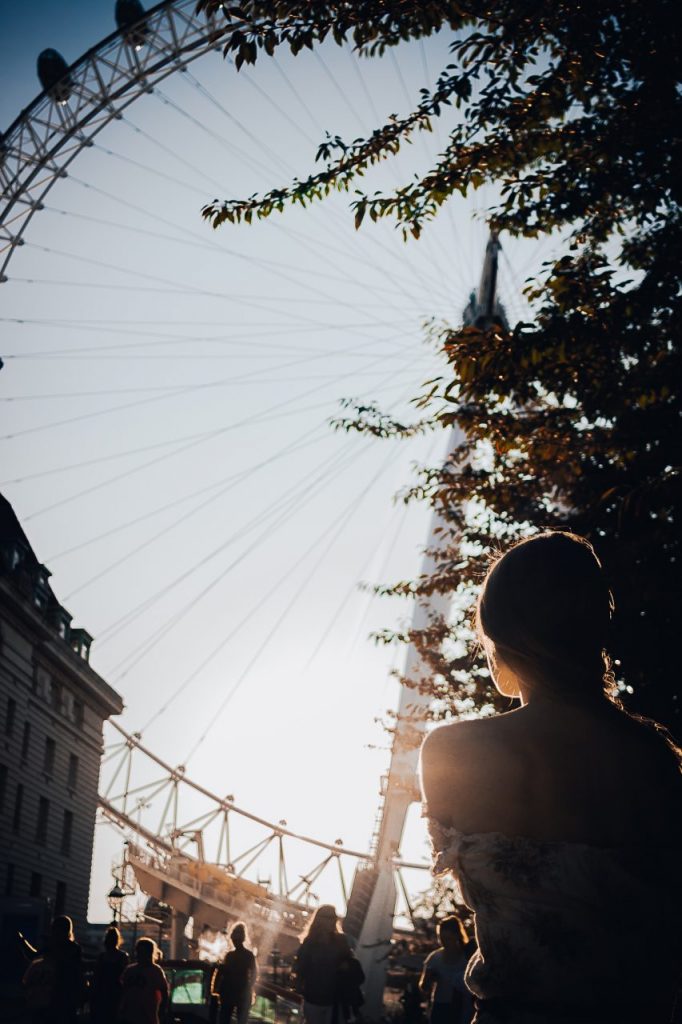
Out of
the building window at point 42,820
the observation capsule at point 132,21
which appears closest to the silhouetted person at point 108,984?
the observation capsule at point 132,21

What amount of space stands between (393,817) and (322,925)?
4172 centimetres

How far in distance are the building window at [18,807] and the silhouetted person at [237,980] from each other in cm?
2558

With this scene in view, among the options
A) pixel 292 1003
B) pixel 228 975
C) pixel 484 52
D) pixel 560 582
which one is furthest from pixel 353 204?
pixel 292 1003

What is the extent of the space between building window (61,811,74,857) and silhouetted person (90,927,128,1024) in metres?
32.3

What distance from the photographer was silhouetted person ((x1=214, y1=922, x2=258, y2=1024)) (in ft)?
38.0

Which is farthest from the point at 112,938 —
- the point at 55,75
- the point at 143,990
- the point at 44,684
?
the point at 44,684

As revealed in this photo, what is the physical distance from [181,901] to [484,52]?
6303 centimetres

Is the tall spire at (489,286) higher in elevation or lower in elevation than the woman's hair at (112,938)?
higher

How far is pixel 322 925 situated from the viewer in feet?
33.0

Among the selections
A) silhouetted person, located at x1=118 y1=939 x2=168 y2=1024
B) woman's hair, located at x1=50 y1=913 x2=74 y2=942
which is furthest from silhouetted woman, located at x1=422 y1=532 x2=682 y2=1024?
silhouetted person, located at x1=118 y1=939 x2=168 y2=1024

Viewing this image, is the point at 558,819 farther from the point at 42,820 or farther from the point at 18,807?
the point at 42,820

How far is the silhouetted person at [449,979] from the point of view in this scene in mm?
8469

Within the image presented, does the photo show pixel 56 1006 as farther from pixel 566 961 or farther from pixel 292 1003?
pixel 566 961

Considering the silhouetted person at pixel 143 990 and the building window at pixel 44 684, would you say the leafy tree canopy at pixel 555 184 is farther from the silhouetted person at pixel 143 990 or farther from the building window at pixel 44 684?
the building window at pixel 44 684
